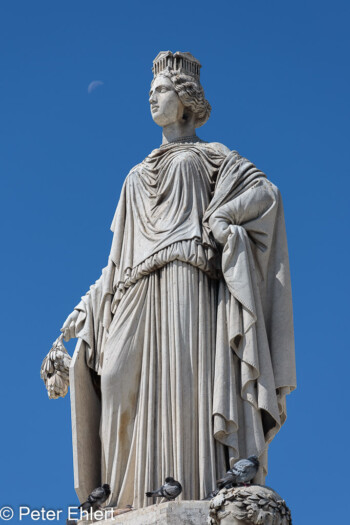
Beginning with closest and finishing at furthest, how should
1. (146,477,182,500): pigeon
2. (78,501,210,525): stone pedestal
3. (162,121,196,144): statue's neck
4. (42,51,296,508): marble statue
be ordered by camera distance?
1. (78,501,210,525): stone pedestal
2. (146,477,182,500): pigeon
3. (42,51,296,508): marble statue
4. (162,121,196,144): statue's neck

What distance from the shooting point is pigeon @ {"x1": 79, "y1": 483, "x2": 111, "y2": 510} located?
15.0 meters

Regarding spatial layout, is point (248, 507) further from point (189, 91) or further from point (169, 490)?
point (189, 91)

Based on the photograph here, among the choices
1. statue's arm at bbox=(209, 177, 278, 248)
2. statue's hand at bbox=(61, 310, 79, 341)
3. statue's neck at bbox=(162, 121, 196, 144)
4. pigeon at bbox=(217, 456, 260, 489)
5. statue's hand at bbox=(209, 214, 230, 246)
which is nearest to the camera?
pigeon at bbox=(217, 456, 260, 489)

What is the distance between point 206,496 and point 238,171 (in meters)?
4.02

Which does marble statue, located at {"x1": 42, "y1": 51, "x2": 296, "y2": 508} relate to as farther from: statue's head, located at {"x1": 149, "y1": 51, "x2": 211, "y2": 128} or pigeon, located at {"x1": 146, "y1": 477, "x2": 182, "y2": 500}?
statue's head, located at {"x1": 149, "y1": 51, "x2": 211, "y2": 128}

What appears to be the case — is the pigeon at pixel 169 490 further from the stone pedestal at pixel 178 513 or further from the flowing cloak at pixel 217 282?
the flowing cloak at pixel 217 282

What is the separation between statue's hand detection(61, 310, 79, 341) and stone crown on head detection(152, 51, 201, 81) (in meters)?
3.25

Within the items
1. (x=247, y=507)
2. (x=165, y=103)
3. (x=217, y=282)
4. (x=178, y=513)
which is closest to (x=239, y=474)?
(x=178, y=513)

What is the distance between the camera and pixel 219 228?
15609 mm

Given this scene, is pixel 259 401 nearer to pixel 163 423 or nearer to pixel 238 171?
pixel 163 423

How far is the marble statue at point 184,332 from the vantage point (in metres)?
14.9

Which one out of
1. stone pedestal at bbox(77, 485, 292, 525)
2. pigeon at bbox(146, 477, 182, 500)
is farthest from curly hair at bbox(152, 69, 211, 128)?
stone pedestal at bbox(77, 485, 292, 525)

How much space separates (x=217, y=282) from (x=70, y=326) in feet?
7.01

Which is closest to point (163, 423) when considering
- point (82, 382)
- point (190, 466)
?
point (190, 466)
